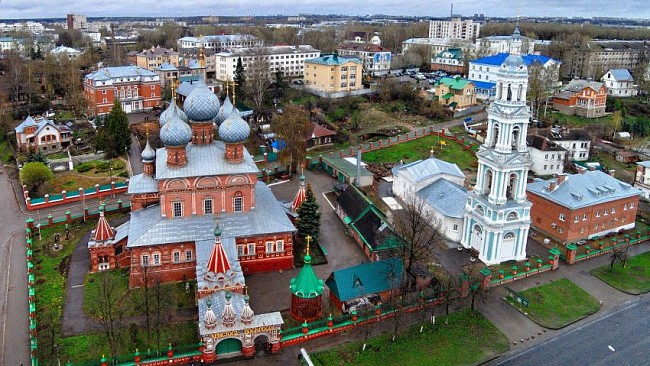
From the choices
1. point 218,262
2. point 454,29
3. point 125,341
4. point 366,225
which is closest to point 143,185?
point 218,262

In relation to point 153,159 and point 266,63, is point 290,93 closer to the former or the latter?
point 266,63

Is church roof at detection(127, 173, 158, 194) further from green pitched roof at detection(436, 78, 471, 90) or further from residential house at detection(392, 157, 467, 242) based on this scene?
green pitched roof at detection(436, 78, 471, 90)

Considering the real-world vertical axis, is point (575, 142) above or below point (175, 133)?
below

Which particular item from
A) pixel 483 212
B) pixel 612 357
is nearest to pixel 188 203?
pixel 483 212

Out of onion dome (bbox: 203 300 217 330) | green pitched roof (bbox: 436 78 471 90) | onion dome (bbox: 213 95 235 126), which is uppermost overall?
onion dome (bbox: 213 95 235 126)

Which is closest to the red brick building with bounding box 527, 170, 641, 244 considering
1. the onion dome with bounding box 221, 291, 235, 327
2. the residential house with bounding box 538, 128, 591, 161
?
the residential house with bounding box 538, 128, 591, 161

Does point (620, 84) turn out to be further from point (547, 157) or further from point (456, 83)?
point (547, 157)
